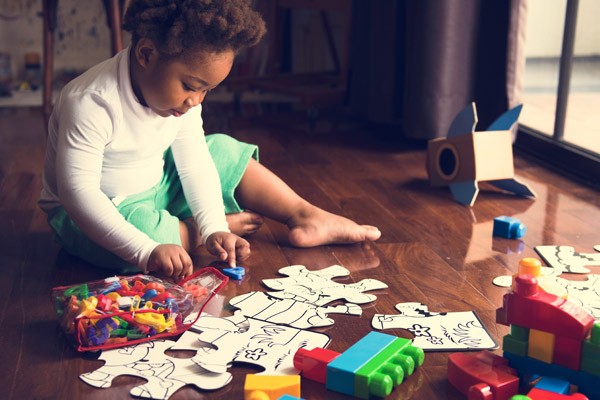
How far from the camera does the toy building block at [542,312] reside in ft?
3.28

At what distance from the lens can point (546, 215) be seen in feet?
6.10

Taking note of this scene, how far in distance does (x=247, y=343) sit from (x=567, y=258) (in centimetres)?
70

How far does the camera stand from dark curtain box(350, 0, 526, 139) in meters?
2.33

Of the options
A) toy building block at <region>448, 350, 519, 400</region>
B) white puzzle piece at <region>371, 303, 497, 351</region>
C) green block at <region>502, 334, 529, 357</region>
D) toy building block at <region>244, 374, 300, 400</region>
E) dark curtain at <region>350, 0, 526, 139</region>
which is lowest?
white puzzle piece at <region>371, 303, 497, 351</region>

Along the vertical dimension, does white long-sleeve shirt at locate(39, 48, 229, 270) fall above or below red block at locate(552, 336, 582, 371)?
above

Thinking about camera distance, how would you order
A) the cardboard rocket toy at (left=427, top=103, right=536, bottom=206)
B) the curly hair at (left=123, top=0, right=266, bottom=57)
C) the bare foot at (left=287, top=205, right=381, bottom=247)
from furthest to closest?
the cardboard rocket toy at (left=427, top=103, right=536, bottom=206)
the bare foot at (left=287, top=205, right=381, bottom=247)
the curly hair at (left=123, top=0, right=266, bottom=57)

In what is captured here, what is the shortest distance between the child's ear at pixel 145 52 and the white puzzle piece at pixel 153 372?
482 mm

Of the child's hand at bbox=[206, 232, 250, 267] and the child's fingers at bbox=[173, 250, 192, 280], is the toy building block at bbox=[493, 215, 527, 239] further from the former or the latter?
the child's fingers at bbox=[173, 250, 192, 280]

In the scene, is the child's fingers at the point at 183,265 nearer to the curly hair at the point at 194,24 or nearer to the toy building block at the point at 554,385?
the curly hair at the point at 194,24

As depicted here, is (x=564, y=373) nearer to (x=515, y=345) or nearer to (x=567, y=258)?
(x=515, y=345)

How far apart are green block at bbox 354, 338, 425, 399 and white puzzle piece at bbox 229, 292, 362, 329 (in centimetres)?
17

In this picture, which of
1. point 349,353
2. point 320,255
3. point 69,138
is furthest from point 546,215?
point 69,138

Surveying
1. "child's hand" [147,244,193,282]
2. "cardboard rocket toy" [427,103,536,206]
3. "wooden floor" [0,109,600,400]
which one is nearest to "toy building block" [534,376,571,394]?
"wooden floor" [0,109,600,400]

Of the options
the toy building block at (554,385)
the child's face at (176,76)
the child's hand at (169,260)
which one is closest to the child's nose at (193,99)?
the child's face at (176,76)
